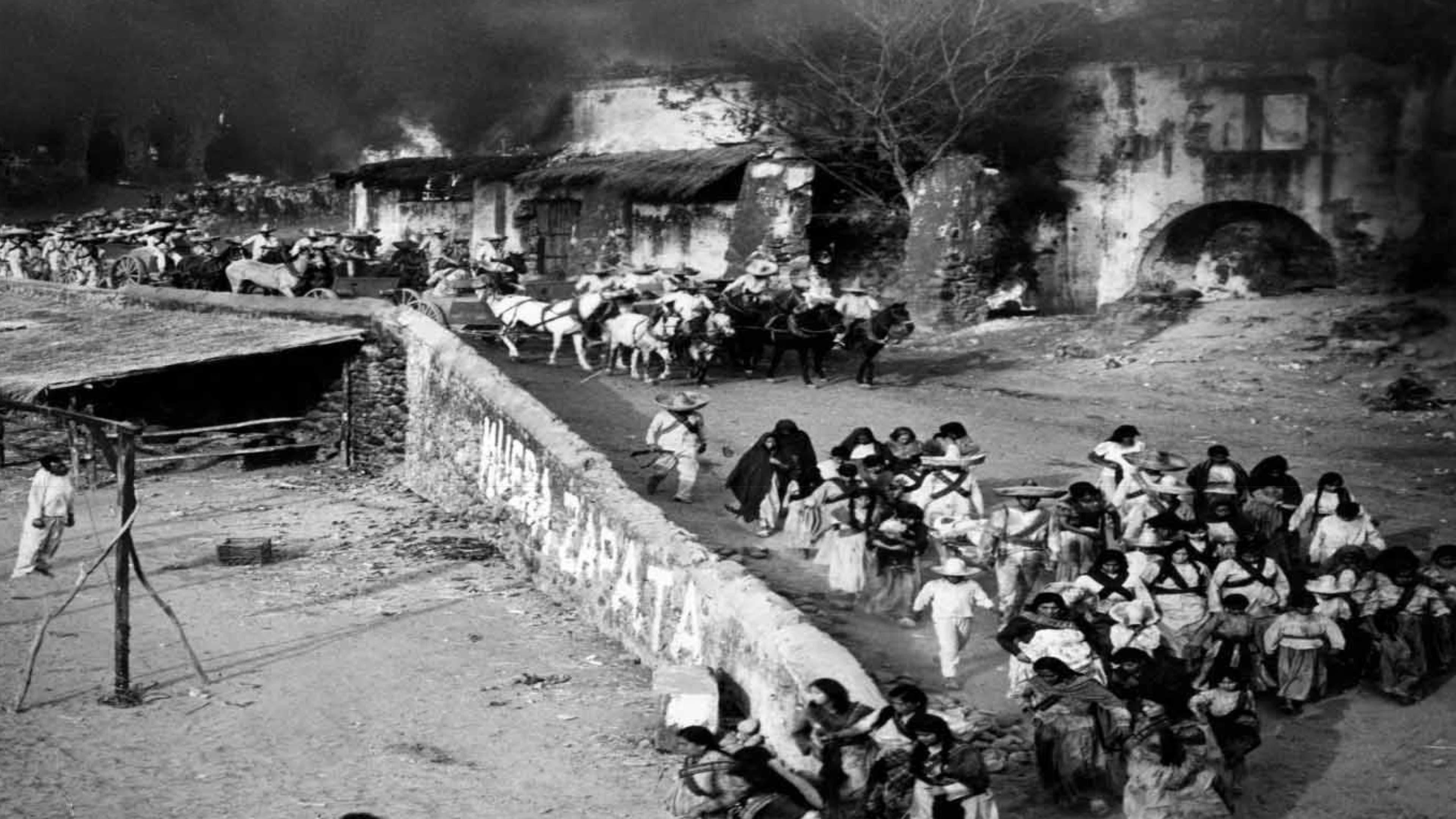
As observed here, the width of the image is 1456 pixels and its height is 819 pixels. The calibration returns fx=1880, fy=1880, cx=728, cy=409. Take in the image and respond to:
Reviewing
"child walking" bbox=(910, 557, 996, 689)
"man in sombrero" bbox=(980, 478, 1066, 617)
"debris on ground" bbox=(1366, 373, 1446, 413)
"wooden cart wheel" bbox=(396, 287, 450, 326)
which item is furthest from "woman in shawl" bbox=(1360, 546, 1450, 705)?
"wooden cart wheel" bbox=(396, 287, 450, 326)

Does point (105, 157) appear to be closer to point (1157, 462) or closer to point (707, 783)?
point (1157, 462)

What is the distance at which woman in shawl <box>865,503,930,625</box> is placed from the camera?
12984 mm

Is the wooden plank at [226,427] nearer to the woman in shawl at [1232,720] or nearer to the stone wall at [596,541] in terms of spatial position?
the stone wall at [596,541]

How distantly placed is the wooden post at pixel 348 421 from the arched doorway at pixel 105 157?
30.5m

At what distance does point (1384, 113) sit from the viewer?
27078 millimetres

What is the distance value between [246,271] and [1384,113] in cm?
1658

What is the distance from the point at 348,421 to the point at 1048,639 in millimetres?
14816

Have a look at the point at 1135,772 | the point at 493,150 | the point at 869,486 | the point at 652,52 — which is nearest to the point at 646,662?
the point at 869,486

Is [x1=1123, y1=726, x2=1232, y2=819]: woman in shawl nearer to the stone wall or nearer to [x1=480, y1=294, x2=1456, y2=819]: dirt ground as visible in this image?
[x1=480, y1=294, x2=1456, y2=819]: dirt ground

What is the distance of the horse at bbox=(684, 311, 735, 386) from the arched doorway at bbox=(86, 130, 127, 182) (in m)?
33.2

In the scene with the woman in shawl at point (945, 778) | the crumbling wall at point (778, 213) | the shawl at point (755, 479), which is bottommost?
the woman in shawl at point (945, 778)

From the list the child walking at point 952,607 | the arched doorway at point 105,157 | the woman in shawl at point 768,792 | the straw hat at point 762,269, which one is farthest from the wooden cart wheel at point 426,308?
the arched doorway at point 105,157

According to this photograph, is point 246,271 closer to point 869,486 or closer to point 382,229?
point 382,229

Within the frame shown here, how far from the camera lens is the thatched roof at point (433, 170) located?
122 feet
